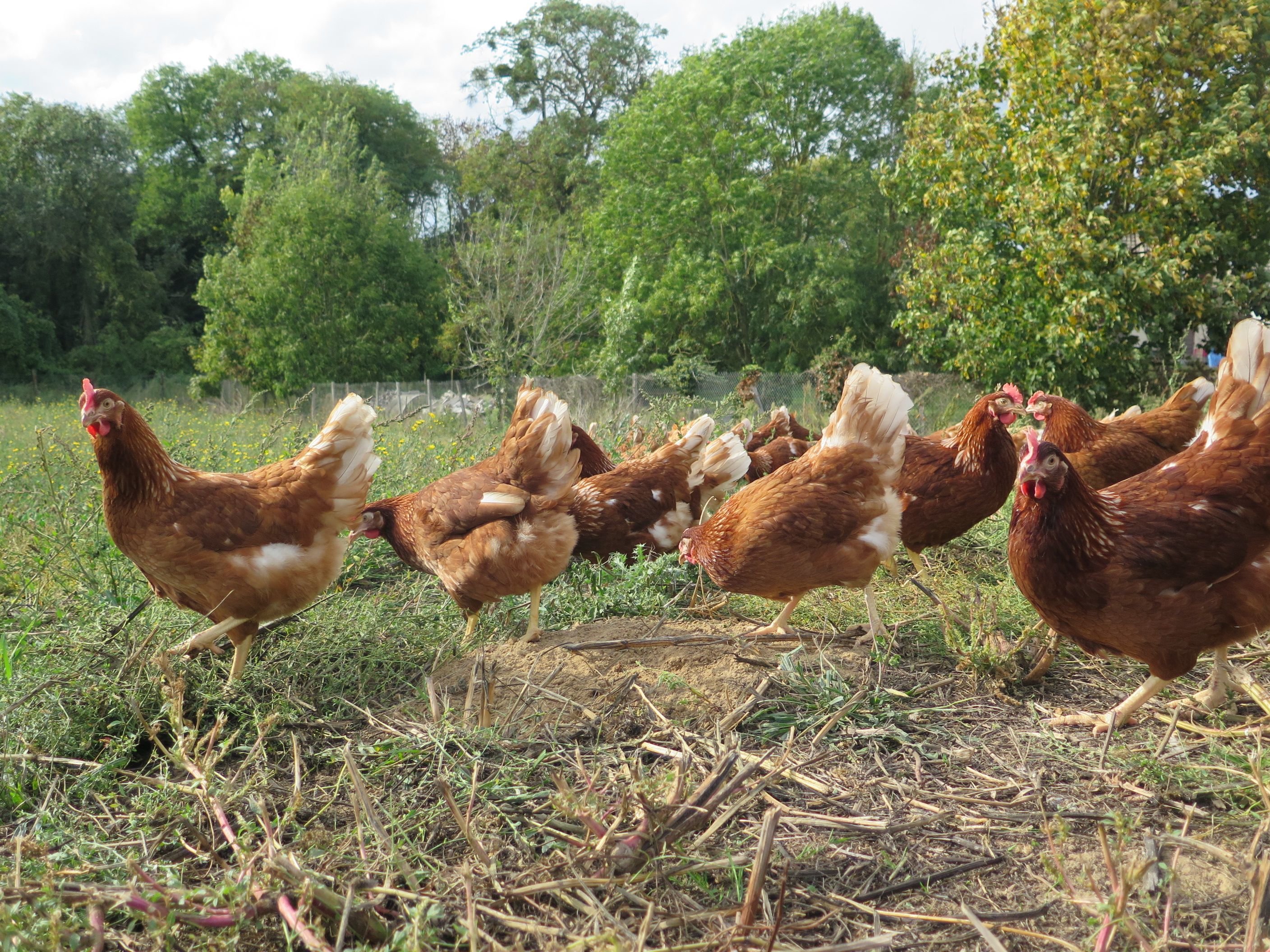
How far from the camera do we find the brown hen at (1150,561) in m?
2.97

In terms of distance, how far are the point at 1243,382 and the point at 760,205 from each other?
22220 millimetres

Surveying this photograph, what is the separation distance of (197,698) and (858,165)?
25347mm

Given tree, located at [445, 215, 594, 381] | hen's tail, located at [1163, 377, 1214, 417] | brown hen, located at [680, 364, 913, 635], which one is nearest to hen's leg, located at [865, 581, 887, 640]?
brown hen, located at [680, 364, 913, 635]

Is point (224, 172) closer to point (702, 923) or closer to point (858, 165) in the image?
point (858, 165)

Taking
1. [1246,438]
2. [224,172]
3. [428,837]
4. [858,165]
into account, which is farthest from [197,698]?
[224,172]

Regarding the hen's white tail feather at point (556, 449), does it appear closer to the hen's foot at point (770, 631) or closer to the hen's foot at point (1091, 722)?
the hen's foot at point (770, 631)

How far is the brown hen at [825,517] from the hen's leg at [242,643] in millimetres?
2241

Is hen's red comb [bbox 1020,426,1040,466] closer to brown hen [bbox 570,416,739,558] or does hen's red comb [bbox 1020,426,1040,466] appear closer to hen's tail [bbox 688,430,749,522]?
brown hen [bbox 570,416,739,558]

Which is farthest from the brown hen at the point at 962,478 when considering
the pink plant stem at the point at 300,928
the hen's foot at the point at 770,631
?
the pink plant stem at the point at 300,928

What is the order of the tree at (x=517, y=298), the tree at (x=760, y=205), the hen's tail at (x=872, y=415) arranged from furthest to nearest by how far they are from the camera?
the tree at (x=760, y=205)
the tree at (x=517, y=298)
the hen's tail at (x=872, y=415)

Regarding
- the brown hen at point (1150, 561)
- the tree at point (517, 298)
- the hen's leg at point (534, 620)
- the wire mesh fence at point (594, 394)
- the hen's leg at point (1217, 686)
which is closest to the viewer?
the brown hen at point (1150, 561)

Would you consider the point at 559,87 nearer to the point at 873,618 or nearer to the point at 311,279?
the point at 311,279

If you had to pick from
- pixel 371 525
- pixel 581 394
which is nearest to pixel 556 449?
pixel 371 525

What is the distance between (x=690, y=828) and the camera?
212 centimetres
